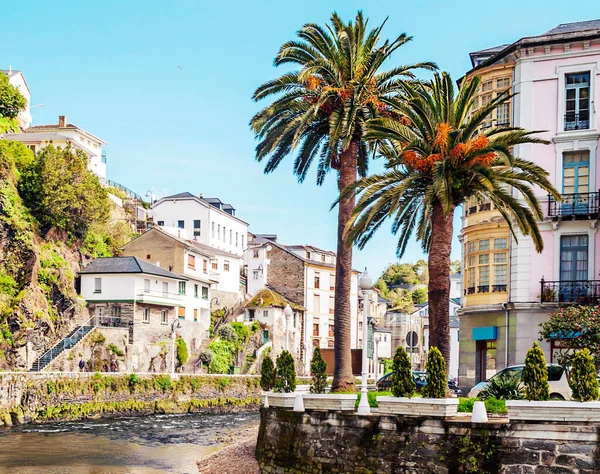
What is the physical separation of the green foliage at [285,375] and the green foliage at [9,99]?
233 ft

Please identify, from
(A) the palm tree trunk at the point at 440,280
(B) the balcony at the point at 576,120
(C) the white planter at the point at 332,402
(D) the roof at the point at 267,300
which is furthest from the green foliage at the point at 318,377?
(D) the roof at the point at 267,300

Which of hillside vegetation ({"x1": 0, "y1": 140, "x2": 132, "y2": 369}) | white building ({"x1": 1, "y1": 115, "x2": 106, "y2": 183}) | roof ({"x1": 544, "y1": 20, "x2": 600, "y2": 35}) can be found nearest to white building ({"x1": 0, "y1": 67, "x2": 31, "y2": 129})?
white building ({"x1": 1, "y1": 115, "x2": 106, "y2": 183})

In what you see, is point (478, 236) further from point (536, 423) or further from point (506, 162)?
point (536, 423)

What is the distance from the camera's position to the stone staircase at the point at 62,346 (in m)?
65.1

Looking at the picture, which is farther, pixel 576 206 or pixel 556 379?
pixel 576 206

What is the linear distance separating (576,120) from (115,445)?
2721cm

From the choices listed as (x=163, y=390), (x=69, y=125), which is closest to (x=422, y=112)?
(x=163, y=390)

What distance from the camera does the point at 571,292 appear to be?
125 feet

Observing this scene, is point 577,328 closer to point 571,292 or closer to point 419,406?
point 571,292

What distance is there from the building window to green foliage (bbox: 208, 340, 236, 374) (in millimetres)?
51892

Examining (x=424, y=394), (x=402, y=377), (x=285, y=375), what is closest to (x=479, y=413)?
(x=424, y=394)

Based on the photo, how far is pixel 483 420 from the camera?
75.2 feet

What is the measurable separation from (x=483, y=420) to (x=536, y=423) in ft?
4.74

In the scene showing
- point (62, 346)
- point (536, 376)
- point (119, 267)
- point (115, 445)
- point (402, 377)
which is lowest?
point (115, 445)
